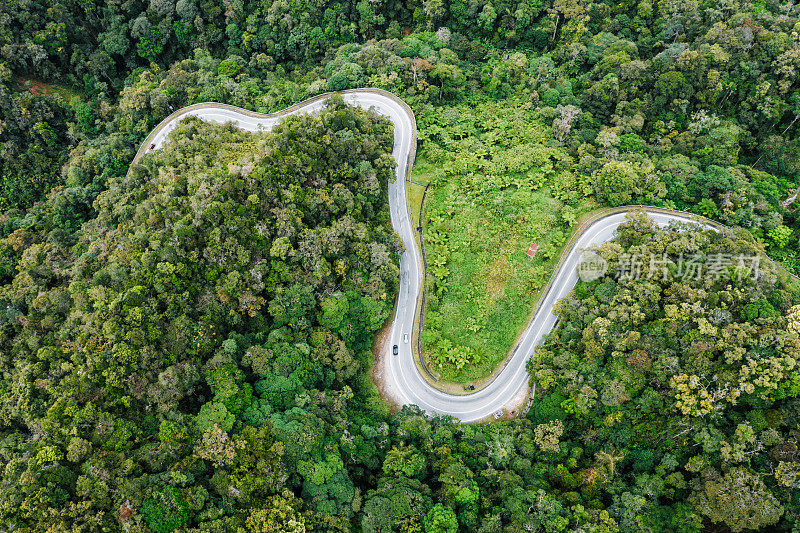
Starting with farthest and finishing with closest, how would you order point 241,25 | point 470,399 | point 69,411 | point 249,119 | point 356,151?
point 241,25, point 249,119, point 356,151, point 470,399, point 69,411

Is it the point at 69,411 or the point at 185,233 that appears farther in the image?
the point at 185,233

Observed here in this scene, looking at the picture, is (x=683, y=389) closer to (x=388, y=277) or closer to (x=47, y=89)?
(x=388, y=277)

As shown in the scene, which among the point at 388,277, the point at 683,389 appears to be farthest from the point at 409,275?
the point at 683,389

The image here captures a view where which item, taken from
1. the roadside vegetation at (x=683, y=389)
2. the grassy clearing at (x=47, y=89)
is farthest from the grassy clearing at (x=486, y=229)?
the grassy clearing at (x=47, y=89)

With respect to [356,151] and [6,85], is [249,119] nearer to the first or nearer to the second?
[356,151]

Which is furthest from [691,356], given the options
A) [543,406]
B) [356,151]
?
[356,151]

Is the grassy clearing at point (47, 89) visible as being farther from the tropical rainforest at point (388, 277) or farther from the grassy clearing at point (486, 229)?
the grassy clearing at point (486, 229)

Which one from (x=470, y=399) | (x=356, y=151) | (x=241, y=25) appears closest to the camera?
(x=470, y=399)

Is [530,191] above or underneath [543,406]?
above
